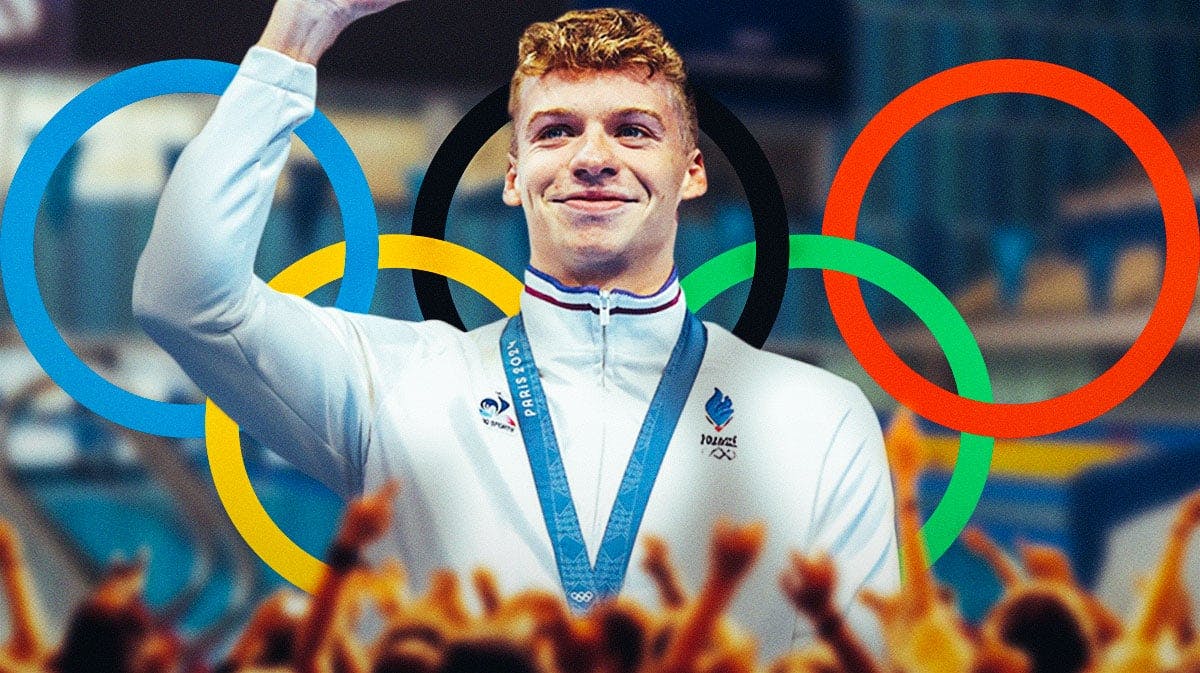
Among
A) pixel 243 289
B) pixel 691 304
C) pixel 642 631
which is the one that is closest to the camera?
pixel 642 631

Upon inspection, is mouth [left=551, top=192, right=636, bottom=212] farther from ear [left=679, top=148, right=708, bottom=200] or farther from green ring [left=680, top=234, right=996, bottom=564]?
green ring [left=680, top=234, right=996, bottom=564]

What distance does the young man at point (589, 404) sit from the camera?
1050 mm

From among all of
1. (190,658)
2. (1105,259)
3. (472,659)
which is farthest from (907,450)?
(1105,259)

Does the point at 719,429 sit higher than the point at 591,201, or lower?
lower

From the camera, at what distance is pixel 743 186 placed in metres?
1.23

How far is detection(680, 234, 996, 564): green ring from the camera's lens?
1.25 m

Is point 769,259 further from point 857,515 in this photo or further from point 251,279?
point 251,279

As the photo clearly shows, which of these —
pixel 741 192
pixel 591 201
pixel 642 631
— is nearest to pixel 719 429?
pixel 591 201

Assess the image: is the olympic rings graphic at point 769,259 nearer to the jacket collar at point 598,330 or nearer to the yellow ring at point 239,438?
the yellow ring at point 239,438

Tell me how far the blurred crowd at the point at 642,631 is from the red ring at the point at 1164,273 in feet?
2.13

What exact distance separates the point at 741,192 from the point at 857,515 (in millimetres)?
2074

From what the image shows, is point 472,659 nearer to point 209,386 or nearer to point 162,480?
point 209,386

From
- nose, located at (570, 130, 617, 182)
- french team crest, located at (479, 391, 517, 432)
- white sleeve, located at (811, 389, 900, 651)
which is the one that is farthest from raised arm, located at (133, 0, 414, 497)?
white sleeve, located at (811, 389, 900, 651)

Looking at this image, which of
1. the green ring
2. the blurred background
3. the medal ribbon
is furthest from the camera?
the blurred background
